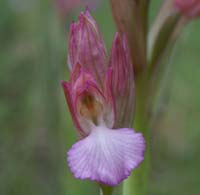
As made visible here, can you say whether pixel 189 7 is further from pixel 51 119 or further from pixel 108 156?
pixel 51 119

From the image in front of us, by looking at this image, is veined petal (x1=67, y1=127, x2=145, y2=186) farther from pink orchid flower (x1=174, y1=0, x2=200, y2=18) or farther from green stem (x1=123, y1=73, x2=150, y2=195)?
pink orchid flower (x1=174, y1=0, x2=200, y2=18)

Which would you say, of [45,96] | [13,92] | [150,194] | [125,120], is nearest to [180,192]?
[150,194]

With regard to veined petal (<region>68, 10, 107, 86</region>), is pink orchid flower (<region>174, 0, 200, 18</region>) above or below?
above

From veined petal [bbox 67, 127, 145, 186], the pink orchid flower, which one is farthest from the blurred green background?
veined petal [bbox 67, 127, 145, 186]

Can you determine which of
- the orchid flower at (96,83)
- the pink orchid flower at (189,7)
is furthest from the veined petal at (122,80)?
the pink orchid flower at (189,7)

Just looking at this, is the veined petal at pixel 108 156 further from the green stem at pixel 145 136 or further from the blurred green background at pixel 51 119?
the blurred green background at pixel 51 119

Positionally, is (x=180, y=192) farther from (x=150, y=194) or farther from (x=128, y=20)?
(x=128, y=20)
